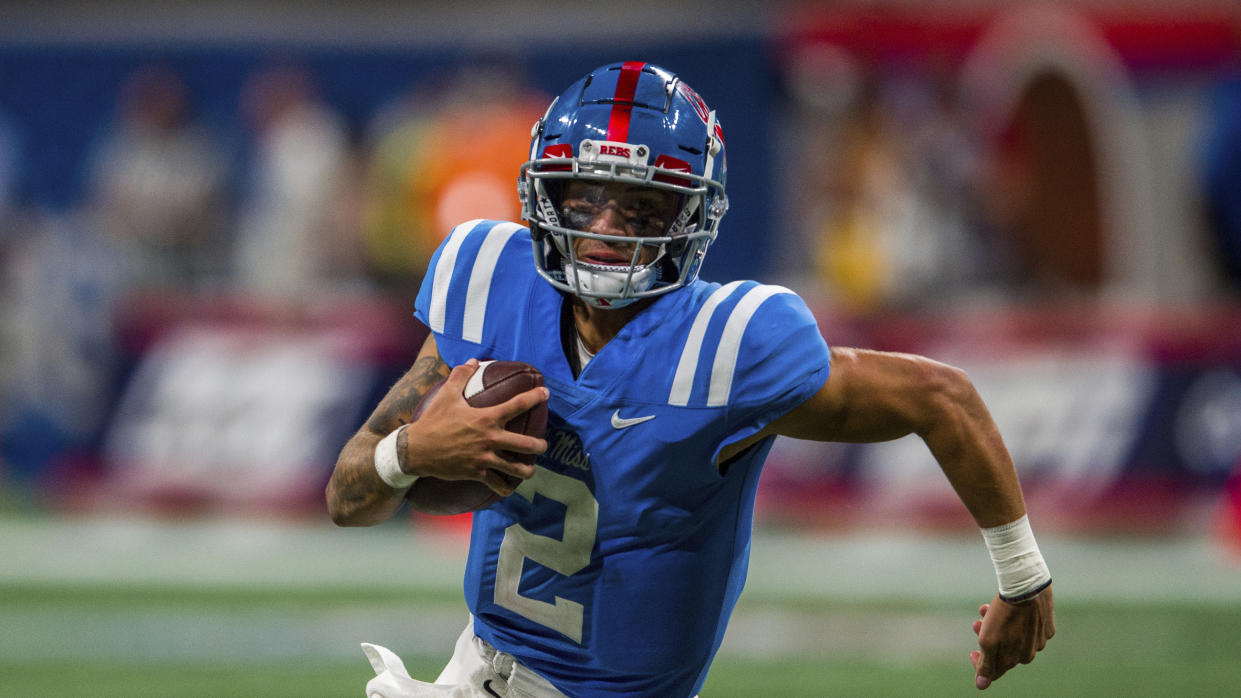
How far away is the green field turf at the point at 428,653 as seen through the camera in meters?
5.19

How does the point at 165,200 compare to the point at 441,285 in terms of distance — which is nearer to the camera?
the point at 441,285

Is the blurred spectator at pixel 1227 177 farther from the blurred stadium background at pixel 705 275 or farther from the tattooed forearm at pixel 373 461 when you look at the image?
the tattooed forearm at pixel 373 461

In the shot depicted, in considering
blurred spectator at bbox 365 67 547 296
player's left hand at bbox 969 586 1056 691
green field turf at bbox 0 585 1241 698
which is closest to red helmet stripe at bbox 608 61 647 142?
player's left hand at bbox 969 586 1056 691

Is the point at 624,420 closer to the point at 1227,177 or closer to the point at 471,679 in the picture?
the point at 471,679

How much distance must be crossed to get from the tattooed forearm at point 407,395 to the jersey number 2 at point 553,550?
10.3 inches

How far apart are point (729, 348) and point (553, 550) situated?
0.47 m

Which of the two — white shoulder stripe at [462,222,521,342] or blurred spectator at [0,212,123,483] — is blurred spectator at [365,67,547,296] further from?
white shoulder stripe at [462,222,521,342]

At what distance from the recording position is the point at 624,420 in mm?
2717

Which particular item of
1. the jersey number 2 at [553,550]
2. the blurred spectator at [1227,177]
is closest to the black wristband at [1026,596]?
the jersey number 2 at [553,550]

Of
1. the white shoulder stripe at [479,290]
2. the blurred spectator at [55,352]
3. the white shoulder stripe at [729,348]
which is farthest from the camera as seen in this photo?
the blurred spectator at [55,352]

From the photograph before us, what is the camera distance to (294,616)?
21.0 ft

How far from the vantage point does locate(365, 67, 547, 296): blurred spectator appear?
28.0 ft

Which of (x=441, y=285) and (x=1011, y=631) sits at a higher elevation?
(x=441, y=285)

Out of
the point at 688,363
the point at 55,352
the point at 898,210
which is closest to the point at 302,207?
the point at 55,352
